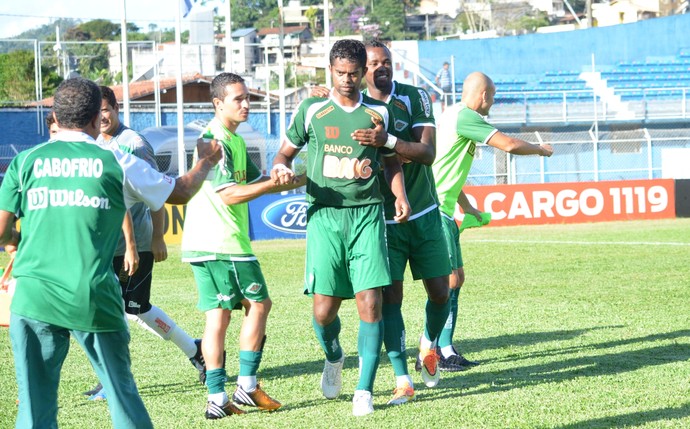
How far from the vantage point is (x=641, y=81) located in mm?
43938

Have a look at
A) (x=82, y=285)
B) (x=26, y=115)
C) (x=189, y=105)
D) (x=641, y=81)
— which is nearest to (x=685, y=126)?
(x=641, y=81)

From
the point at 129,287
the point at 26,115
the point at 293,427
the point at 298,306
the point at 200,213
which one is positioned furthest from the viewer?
the point at 26,115

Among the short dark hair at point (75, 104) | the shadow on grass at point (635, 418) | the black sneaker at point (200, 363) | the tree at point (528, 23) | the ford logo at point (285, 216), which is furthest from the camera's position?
the tree at point (528, 23)

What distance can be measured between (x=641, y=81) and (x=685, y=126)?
511 cm

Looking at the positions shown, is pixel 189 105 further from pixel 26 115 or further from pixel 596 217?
pixel 596 217

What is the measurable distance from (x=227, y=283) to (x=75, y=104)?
2.27 metres

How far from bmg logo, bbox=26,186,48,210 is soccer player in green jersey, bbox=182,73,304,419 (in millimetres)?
2059

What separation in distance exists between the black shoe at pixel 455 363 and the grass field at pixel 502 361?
0.39 feet

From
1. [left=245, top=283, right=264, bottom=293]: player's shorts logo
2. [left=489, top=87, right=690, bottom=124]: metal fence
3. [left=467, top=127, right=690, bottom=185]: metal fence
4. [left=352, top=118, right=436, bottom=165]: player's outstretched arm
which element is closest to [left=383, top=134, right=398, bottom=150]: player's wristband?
[left=352, top=118, right=436, bottom=165]: player's outstretched arm

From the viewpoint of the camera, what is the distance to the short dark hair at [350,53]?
6.11 m

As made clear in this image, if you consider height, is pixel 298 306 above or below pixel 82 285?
below

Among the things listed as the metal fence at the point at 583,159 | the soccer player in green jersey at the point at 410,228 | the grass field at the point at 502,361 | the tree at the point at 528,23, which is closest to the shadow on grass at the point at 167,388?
the grass field at the point at 502,361

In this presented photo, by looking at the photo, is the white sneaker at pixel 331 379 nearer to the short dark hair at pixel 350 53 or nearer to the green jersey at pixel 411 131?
the green jersey at pixel 411 131

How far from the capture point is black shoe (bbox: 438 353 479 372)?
781cm
